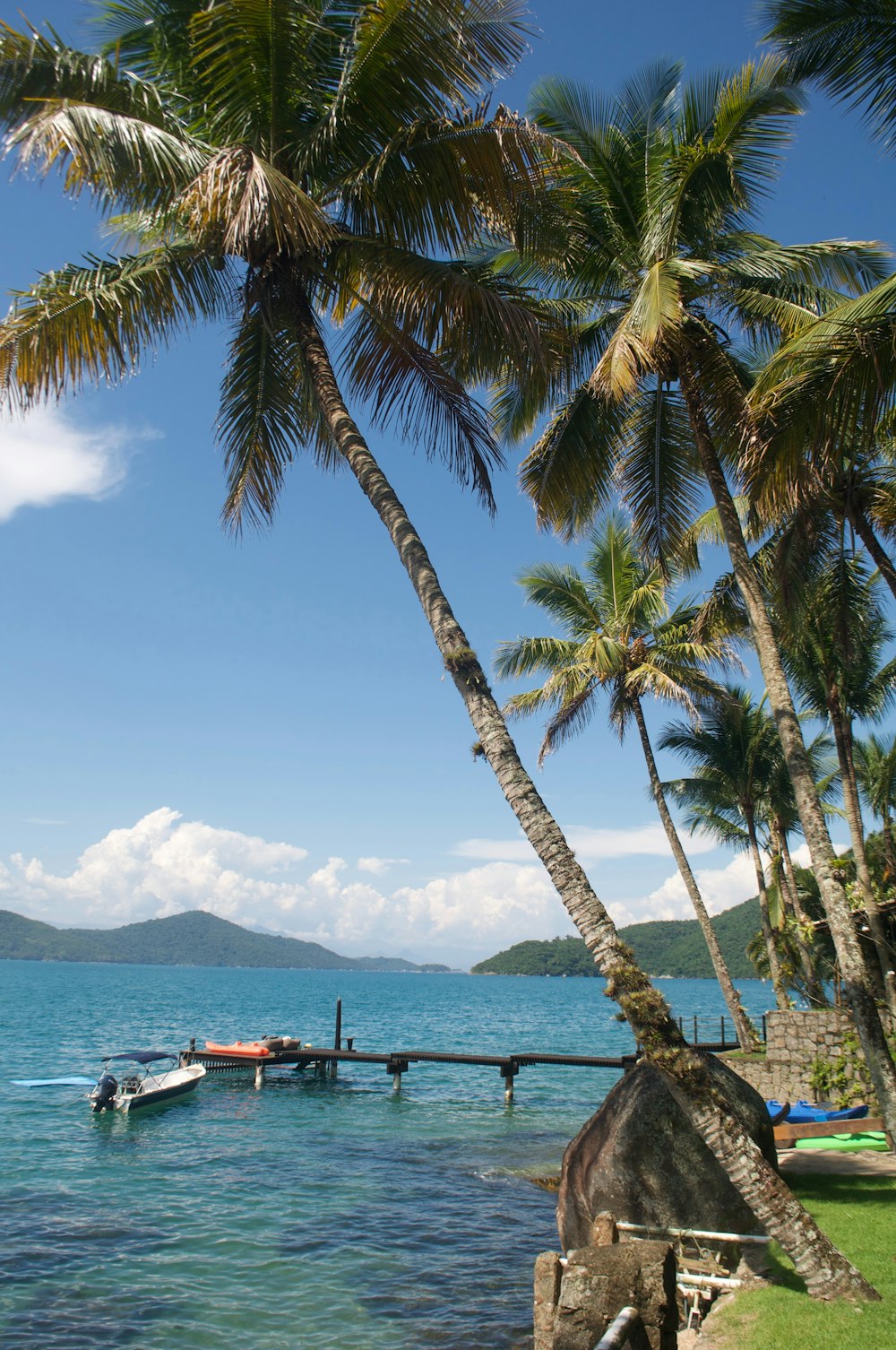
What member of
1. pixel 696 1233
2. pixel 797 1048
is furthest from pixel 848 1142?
pixel 696 1233

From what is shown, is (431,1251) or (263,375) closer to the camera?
(263,375)

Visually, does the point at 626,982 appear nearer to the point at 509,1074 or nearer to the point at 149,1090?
the point at 149,1090

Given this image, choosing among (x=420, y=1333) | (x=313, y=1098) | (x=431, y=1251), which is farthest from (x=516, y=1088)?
(x=420, y=1333)

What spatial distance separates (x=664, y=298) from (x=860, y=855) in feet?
44.8

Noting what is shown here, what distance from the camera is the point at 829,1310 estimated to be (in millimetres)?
6254

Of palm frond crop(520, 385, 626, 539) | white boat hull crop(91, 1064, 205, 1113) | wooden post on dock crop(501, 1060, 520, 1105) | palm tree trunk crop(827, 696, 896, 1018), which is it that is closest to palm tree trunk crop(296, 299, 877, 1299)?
palm frond crop(520, 385, 626, 539)

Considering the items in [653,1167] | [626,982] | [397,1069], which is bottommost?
[397,1069]

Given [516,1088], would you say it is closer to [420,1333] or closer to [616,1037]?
[420,1333]

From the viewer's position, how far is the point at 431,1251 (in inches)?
517

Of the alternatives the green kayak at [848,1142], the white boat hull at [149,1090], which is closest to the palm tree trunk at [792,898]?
the green kayak at [848,1142]

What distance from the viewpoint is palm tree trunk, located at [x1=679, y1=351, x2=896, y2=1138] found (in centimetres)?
865

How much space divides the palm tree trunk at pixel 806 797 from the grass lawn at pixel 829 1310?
1.02 m

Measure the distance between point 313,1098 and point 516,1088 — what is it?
24.2 feet

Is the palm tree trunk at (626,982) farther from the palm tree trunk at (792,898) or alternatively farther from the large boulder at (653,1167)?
the palm tree trunk at (792,898)
